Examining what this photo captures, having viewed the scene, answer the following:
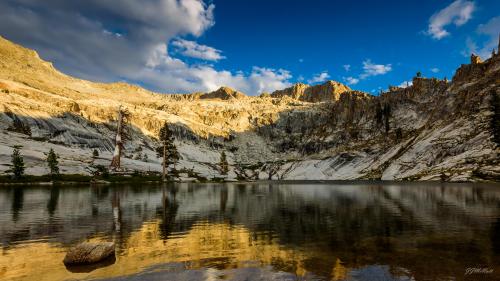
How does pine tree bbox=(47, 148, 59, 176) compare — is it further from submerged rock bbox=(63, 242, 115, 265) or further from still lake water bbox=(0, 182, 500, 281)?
submerged rock bbox=(63, 242, 115, 265)

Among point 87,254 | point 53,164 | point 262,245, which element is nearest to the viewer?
point 87,254

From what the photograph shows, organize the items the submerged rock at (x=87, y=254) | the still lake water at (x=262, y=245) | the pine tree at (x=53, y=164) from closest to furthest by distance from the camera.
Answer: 1. the still lake water at (x=262, y=245)
2. the submerged rock at (x=87, y=254)
3. the pine tree at (x=53, y=164)

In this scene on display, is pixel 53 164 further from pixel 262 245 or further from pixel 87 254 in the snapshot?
pixel 262 245

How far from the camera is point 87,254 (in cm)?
1925

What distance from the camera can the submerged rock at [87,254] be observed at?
19.0 m

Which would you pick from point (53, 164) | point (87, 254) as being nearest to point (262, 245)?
point (87, 254)

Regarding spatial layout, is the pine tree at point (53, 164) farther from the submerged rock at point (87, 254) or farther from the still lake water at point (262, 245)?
the submerged rock at point (87, 254)

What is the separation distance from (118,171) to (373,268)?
137006mm

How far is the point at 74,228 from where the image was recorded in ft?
104

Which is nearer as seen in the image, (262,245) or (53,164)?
(262,245)

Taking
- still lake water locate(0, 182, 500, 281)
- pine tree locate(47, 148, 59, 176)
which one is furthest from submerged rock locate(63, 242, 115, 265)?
pine tree locate(47, 148, 59, 176)

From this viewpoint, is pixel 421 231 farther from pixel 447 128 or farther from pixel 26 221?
pixel 447 128

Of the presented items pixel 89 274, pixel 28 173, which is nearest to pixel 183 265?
pixel 89 274

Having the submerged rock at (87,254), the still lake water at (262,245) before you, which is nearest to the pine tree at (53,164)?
the still lake water at (262,245)
